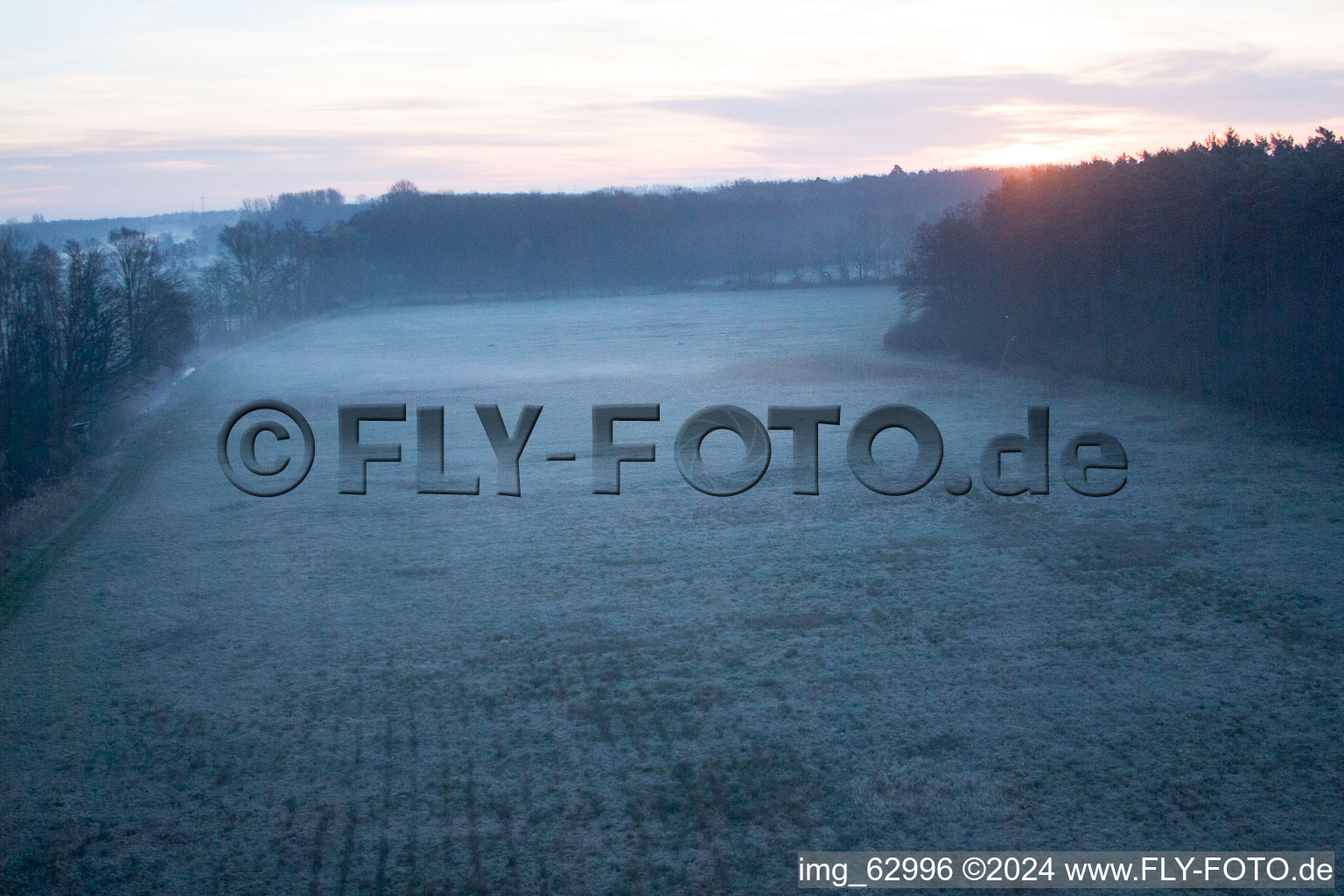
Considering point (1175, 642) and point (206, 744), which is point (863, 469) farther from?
point (206, 744)

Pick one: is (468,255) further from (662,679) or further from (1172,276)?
(662,679)

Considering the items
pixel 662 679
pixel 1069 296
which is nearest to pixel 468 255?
pixel 1069 296

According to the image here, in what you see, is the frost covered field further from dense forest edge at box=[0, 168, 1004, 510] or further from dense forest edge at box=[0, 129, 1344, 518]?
dense forest edge at box=[0, 168, 1004, 510]

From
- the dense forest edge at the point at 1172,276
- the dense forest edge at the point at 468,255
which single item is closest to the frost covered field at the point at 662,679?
the dense forest edge at the point at 1172,276

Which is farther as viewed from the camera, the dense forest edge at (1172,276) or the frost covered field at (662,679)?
the dense forest edge at (1172,276)

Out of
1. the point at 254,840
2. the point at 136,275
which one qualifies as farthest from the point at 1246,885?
the point at 136,275

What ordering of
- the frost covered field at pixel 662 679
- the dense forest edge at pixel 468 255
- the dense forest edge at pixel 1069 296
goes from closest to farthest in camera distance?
the frost covered field at pixel 662 679 → the dense forest edge at pixel 1069 296 → the dense forest edge at pixel 468 255

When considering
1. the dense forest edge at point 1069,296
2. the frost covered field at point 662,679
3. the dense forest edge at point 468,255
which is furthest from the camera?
the dense forest edge at point 468,255

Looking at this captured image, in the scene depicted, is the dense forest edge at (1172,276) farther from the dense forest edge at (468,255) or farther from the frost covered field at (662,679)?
the dense forest edge at (468,255)
